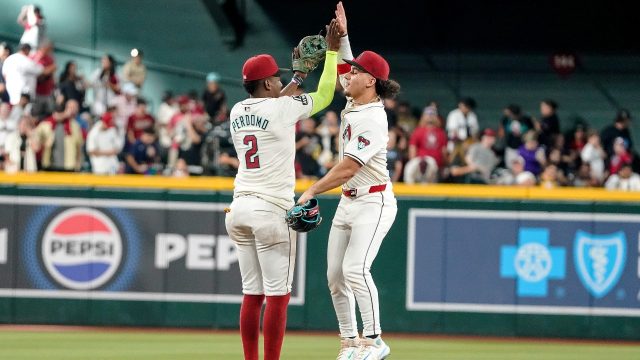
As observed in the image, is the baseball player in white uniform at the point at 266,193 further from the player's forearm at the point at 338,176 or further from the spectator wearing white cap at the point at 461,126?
the spectator wearing white cap at the point at 461,126

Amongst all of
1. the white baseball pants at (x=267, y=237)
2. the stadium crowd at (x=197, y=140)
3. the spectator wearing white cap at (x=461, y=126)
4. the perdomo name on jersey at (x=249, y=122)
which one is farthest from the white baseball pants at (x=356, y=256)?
the spectator wearing white cap at (x=461, y=126)

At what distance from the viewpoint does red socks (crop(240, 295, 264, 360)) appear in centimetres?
771

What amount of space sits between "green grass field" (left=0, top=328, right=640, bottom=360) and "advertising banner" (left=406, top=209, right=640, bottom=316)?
43cm

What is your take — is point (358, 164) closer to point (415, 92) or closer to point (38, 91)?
point (38, 91)

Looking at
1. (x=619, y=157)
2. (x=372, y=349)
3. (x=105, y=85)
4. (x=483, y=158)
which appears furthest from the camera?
(x=105, y=85)

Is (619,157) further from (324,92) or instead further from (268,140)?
(268,140)

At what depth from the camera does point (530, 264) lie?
12.0 m

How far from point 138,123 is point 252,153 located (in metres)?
9.55

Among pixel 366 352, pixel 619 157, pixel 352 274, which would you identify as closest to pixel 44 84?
pixel 619 157

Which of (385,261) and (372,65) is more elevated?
(372,65)

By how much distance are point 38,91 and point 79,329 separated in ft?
17.9

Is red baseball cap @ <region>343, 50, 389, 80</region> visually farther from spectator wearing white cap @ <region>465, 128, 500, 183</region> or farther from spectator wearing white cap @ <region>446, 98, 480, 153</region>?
spectator wearing white cap @ <region>446, 98, 480, 153</region>

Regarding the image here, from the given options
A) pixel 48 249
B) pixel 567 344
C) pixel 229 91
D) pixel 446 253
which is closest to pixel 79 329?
pixel 48 249

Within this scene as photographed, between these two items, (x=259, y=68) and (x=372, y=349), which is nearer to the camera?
(x=259, y=68)
